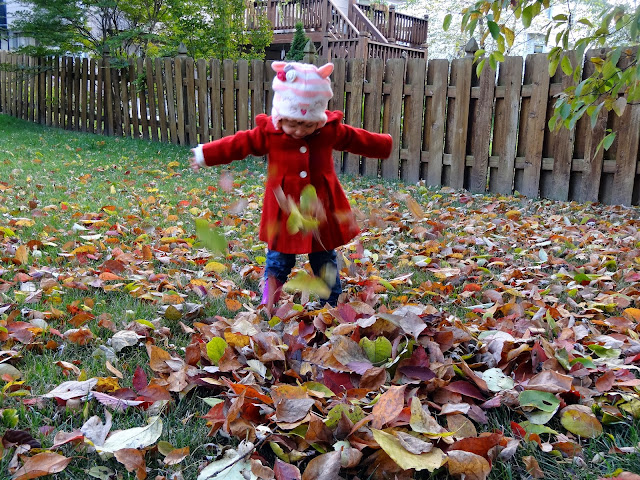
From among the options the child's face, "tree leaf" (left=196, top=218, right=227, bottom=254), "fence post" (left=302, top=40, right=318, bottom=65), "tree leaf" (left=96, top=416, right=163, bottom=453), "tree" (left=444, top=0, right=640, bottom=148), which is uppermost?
"fence post" (left=302, top=40, right=318, bottom=65)

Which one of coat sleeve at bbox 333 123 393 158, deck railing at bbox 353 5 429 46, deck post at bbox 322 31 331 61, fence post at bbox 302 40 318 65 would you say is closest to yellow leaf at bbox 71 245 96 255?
coat sleeve at bbox 333 123 393 158

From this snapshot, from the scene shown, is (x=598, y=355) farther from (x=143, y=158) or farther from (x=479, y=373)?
(x=143, y=158)

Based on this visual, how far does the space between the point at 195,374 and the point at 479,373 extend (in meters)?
0.95

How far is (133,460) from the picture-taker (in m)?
1.45

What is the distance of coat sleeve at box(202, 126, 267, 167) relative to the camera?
8.55 feet

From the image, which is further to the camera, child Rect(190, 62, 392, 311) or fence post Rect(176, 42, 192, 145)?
fence post Rect(176, 42, 192, 145)

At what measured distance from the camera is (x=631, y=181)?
555 cm

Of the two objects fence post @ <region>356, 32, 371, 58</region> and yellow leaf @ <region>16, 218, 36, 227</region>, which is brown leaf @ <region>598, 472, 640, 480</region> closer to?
yellow leaf @ <region>16, 218, 36, 227</region>

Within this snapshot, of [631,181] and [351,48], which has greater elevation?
[351,48]

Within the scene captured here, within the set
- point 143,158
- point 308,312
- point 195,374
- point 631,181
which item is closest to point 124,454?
point 195,374

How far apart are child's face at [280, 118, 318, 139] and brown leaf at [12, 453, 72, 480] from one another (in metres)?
1.61

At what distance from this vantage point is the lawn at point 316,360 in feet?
4.86

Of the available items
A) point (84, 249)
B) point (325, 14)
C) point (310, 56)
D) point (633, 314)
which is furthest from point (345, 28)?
point (633, 314)

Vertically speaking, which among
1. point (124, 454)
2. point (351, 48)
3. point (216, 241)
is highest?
point (351, 48)
